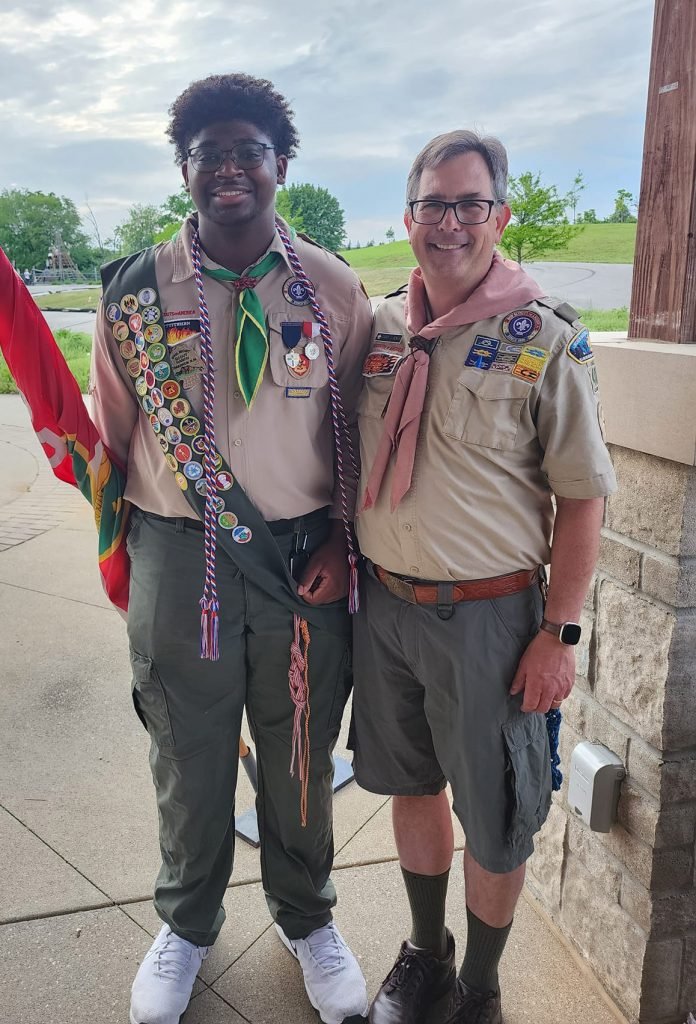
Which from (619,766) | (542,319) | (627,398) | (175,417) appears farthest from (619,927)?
(175,417)

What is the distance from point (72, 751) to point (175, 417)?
5.11 feet

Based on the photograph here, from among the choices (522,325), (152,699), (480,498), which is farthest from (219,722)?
(522,325)

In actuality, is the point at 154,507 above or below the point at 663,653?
above

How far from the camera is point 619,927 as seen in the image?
1.69m

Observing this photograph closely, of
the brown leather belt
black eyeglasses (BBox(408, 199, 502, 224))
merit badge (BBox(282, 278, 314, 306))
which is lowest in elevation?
the brown leather belt

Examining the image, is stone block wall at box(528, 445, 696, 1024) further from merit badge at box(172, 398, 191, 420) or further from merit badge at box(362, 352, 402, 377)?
merit badge at box(172, 398, 191, 420)

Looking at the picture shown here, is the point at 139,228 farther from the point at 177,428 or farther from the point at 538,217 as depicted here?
the point at 177,428

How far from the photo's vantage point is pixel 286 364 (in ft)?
5.08

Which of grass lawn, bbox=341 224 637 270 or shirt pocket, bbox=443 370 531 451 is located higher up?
grass lawn, bbox=341 224 637 270

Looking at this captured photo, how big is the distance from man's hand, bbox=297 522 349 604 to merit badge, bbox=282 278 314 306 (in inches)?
19.2

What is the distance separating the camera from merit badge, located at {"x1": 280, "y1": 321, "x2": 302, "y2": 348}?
1.55 metres

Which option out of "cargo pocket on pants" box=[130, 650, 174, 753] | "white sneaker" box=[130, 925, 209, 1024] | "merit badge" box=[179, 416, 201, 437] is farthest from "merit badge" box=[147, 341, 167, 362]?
"white sneaker" box=[130, 925, 209, 1024]

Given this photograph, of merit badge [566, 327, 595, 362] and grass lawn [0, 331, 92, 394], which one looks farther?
grass lawn [0, 331, 92, 394]

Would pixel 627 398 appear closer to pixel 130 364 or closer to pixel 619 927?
pixel 130 364
